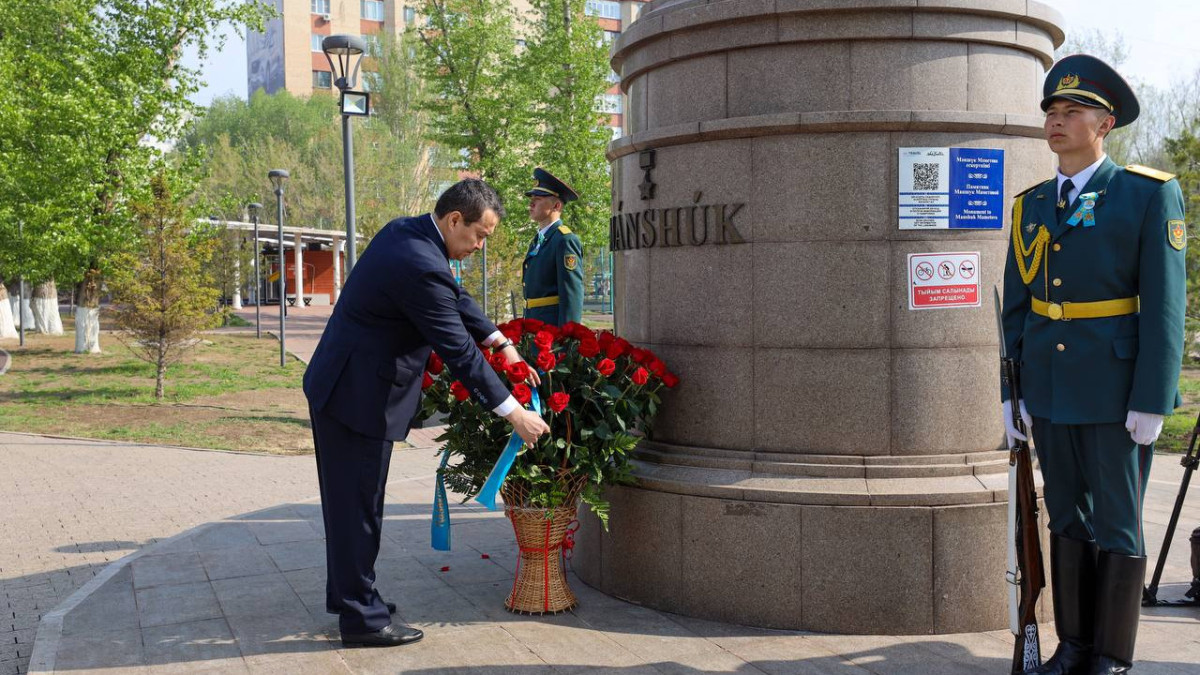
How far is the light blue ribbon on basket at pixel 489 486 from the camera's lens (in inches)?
178

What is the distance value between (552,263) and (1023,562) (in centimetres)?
392

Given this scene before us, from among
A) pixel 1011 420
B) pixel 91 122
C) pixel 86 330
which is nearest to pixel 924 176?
pixel 1011 420

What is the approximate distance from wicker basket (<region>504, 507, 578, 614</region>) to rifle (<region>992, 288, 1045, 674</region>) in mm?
2062

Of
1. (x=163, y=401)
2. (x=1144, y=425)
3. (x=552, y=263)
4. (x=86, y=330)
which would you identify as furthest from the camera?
(x=86, y=330)

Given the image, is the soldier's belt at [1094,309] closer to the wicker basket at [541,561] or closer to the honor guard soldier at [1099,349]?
the honor guard soldier at [1099,349]

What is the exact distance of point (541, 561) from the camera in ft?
16.4

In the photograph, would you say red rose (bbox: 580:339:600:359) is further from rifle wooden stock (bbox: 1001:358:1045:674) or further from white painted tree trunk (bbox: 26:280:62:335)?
white painted tree trunk (bbox: 26:280:62:335)

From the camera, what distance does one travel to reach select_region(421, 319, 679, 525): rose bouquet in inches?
188

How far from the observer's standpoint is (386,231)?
15.2 feet

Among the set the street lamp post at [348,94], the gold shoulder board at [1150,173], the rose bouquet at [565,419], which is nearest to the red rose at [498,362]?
the rose bouquet at [565,419]

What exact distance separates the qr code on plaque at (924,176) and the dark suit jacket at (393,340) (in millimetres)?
2145

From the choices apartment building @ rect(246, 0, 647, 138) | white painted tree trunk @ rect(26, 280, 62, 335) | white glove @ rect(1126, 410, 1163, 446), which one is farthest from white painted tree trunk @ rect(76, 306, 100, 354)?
apartment building @ rect(246, 0, 647, 138)

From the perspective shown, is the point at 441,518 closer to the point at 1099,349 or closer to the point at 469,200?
the point at 469,200

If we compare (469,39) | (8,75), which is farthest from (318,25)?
(8,75)
